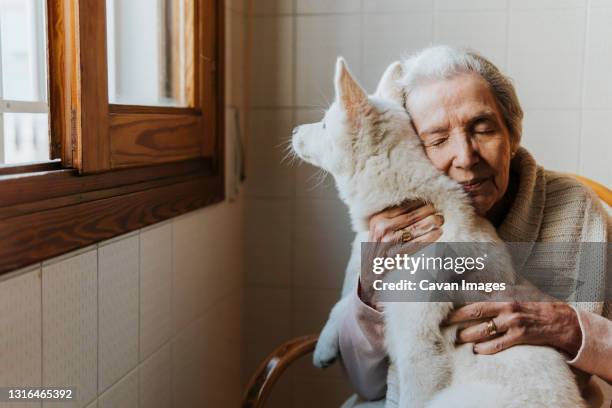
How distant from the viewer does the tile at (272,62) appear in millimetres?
1938

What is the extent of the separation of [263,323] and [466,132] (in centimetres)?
119

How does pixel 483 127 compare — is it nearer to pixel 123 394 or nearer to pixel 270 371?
pixel 270 371

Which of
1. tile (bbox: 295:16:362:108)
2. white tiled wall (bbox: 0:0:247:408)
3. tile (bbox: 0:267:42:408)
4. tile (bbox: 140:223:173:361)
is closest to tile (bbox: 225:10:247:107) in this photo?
white tiled wall (bbox: 0:0:247:408)

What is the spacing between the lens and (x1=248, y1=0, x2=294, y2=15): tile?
1.92 metres

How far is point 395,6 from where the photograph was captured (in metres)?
1.85

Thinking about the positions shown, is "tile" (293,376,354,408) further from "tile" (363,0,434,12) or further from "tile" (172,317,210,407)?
"tile" (363,0,434,12)

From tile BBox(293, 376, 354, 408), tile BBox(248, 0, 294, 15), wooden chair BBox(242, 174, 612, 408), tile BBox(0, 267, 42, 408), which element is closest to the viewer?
tile BBox(0, 267, 42, 408)

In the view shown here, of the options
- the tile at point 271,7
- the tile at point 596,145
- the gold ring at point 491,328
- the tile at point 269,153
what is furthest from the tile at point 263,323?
the gold ring at point 491,328

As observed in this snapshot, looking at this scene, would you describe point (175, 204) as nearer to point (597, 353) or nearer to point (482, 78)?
point (482, 78)

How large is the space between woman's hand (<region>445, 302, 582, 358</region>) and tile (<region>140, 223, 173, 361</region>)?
26.3 inches

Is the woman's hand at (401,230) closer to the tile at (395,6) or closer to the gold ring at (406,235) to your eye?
the gold ring at (406,235)

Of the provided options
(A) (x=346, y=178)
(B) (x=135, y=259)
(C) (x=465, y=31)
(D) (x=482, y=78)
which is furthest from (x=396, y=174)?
(C) (x=465, y=31)

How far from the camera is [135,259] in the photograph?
4.24 feet

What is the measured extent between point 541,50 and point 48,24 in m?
1.34
